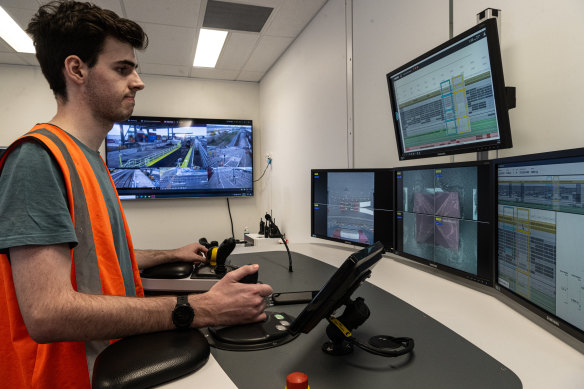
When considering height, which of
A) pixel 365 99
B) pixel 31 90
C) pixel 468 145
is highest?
pixel 31 90

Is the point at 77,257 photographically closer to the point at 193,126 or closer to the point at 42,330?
the point at 42,330

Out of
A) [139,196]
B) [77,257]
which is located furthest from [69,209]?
[139,196]

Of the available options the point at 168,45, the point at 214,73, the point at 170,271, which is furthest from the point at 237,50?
the point at 170,271

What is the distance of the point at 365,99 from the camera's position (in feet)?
7.41

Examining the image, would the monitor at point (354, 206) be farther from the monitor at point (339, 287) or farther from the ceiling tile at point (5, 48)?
the ceiling tile at point (5, 48)

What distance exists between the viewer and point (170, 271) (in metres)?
1.29

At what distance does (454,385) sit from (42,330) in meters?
0.83

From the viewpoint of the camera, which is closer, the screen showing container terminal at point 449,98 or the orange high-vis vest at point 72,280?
the orange high-vis vest at point 72,280

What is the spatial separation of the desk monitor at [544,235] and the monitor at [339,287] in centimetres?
42

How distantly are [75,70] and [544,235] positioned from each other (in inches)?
52.4

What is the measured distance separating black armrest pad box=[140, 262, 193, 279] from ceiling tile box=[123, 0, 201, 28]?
2.20 m

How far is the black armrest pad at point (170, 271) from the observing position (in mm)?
1282

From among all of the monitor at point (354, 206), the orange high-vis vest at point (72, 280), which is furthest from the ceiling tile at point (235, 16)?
the orange high-vis vest at point (72, 280)

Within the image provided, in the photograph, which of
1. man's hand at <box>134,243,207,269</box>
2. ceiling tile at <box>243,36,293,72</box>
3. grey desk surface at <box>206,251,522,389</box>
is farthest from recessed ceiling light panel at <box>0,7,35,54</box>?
grey desk surface at <box>206,251,522,389</box>
